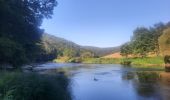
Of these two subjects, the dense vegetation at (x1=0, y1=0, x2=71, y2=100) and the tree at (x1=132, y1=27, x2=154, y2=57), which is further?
the tree at (x1=132, y1=27, x2=154, y2=57)

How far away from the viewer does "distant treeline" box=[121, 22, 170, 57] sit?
121188 millimetres

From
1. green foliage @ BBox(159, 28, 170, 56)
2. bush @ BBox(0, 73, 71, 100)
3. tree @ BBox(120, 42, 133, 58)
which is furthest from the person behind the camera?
tree @ BBox(120, 42, 133, 58)

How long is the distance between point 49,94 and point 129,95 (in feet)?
51.8

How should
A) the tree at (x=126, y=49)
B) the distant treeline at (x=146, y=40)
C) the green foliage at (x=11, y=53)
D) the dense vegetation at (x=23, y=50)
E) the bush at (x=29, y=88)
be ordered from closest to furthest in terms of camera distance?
the bush at (x=29, y=88), the dense vegetation at (x=23, y=50), the green foliage at (x=11, y=53), the distant treeline at (x=146, y=40), the tree at (x=126, y=49)

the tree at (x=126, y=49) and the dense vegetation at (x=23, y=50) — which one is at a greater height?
the tree at (x=126, y=49)

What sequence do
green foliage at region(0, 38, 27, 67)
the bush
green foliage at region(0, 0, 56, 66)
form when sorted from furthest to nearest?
green foliage at region(0, 0, 56, 66) < green foliage at region(0, 38, 27, 67) < the bush

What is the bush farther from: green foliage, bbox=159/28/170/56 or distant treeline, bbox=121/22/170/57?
distant treeline, bbox=121/22/170/57

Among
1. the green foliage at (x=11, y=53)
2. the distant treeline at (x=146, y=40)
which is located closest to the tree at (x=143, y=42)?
the distant treeline at (x=146, y=40)

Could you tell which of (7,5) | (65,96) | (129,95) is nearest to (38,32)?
(7,5)

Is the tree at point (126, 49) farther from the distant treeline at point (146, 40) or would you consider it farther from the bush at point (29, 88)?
the bush at point (29, 88)

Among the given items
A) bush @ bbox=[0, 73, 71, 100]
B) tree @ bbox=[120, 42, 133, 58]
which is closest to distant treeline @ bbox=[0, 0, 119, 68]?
bush @ bbox=[0, 73, 71, 100]

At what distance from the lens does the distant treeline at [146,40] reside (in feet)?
398

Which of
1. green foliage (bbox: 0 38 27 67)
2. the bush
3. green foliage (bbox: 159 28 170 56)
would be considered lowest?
the bush

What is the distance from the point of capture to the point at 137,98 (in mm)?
32438
